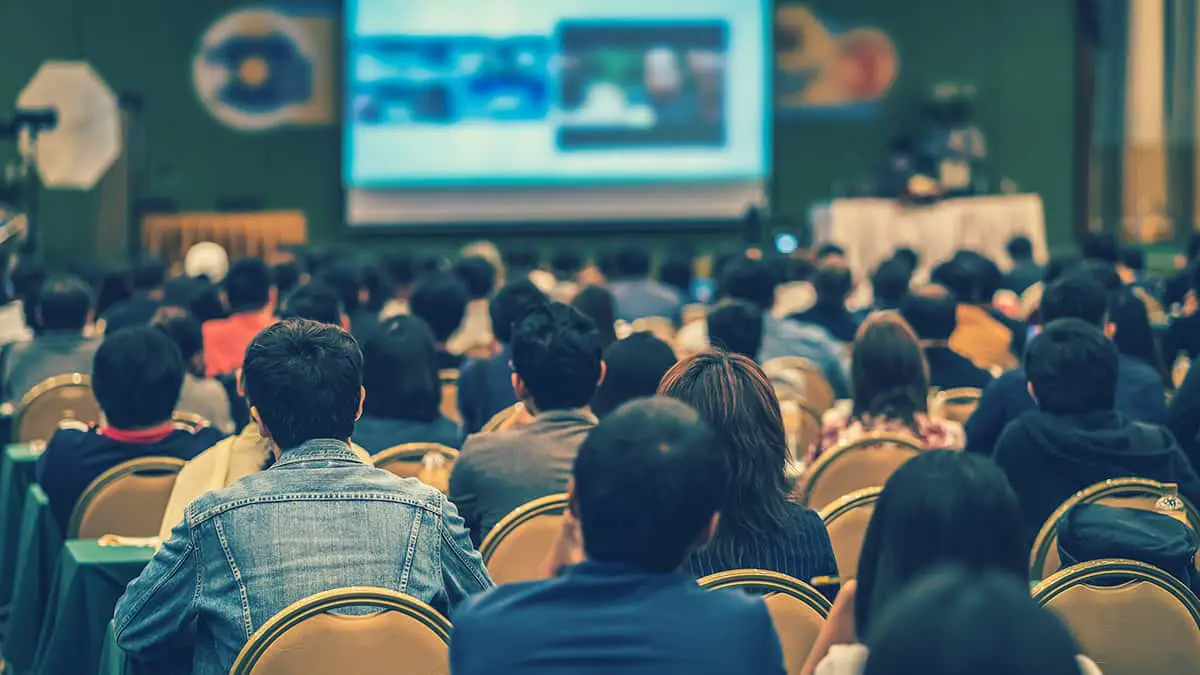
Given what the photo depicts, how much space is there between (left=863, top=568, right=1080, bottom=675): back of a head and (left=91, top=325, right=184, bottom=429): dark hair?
315 centimetres

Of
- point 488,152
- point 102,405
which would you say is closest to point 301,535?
point 102,405

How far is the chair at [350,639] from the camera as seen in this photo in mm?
2525

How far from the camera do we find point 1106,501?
11.7 feet

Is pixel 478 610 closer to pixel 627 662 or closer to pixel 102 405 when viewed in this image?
pixel 627 662

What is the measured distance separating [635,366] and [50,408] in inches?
Answer: 94.5

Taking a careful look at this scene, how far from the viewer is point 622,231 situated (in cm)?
1527

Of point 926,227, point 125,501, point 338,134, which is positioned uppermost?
point 338,134

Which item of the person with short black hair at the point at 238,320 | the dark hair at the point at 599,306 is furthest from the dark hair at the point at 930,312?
the person with short black hair at the point at 238,320

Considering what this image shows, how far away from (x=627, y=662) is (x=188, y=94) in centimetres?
1335

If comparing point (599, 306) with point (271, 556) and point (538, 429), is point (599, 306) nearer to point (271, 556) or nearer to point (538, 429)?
point (538, 429)

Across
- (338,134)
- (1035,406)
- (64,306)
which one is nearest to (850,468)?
(1035,406)

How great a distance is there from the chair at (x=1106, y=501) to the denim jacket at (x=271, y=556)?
1.29 metres

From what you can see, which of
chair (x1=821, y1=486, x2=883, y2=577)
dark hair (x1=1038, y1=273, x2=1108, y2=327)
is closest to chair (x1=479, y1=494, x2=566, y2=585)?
chair (x1=821, y1=486, x2=883, y2=577)

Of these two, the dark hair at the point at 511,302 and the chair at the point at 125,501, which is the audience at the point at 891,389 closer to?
the dark hair at the point at 511,302
